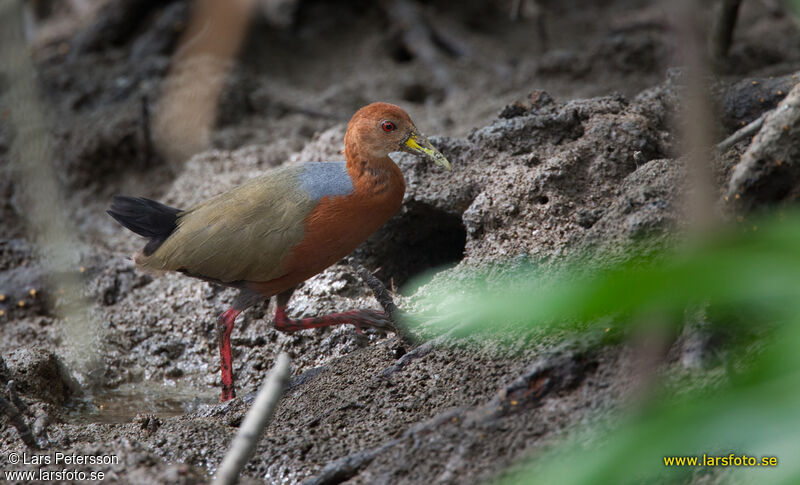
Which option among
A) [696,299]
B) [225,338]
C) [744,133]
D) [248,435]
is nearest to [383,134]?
[225,338]

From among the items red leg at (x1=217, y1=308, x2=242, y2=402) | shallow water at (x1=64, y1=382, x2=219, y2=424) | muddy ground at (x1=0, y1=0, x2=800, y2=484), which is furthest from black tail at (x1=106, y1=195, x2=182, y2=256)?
shallow water at (x1=64, y1=382, x2=219, y2=424)

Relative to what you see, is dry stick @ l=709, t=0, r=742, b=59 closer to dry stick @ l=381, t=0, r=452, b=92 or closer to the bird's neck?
dry stick @ l=381, t=0, r=452, b=92

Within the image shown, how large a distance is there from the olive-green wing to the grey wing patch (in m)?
0.05

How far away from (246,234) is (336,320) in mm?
673

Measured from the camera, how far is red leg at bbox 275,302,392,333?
14.0ft

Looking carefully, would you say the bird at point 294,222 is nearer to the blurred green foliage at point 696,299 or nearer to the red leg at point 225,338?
the red leg at point 225,338

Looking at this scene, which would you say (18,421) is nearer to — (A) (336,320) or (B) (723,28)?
(A) (336,320)

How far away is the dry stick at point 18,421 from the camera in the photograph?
307cm

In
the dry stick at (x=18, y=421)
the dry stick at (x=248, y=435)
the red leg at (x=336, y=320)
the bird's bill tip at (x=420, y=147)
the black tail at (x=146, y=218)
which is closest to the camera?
the dry stick at (x=248, y=435)

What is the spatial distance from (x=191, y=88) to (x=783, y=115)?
19.6ft

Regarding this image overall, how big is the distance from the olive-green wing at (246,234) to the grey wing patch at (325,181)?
0.05 meters

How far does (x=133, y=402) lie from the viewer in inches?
180

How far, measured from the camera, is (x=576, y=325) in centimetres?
291

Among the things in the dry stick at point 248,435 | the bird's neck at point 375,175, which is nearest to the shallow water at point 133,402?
the bird's neck at point 375,175
